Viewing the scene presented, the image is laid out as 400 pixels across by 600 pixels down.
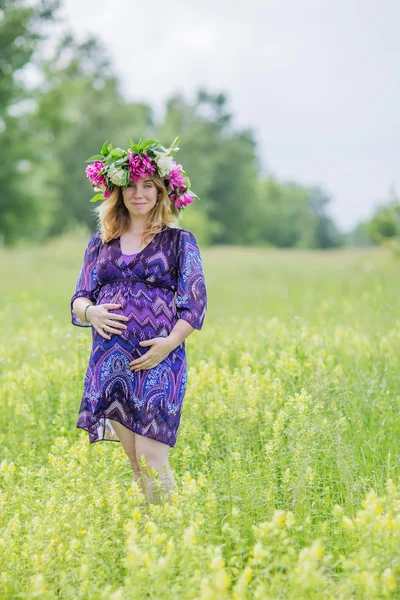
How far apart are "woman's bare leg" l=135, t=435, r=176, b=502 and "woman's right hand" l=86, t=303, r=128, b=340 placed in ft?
2.02

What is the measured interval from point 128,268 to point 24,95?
2337cm

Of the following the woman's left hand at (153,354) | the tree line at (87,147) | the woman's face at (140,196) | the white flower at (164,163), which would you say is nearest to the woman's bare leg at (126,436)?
the woman's left hand at (153,354)

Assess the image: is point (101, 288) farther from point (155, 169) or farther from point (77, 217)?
point (77, 217)

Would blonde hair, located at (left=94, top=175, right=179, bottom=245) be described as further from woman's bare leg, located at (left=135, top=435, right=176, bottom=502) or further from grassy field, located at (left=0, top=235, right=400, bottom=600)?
grassy field, located at (left=0, top=235, right=400, bottom=600)

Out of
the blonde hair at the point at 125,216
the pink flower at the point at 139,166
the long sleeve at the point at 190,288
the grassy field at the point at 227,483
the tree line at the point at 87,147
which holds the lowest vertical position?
the grassy field at the point at 227,483

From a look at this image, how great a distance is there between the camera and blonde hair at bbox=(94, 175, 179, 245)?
439 centimetres

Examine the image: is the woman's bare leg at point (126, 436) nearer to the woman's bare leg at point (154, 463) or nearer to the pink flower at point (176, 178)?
the woman's bare leg at point (154, 463)

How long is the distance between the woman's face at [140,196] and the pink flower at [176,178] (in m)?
0.12

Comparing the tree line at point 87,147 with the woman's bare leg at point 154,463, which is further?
the tree line at point 87,147

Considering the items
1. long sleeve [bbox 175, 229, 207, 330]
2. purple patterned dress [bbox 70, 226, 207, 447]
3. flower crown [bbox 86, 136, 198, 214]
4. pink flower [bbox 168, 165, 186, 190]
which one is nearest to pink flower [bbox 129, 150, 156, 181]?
flower crown [bbox 86, 136, 198, 214]

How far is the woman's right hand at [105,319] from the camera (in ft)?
13.6

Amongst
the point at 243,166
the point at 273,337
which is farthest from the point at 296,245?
the point at 273,337

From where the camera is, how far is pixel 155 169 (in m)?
4.43

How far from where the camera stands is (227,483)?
405 centimetres
